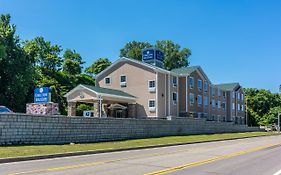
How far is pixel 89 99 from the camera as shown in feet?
156

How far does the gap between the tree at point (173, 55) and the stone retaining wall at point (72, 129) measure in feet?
167

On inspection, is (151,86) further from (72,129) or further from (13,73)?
(72,129)

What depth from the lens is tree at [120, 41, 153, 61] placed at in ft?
306

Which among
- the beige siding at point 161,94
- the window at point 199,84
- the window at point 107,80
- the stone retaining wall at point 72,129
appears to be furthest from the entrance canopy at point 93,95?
the window at point 199,84

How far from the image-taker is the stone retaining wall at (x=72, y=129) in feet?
74.1

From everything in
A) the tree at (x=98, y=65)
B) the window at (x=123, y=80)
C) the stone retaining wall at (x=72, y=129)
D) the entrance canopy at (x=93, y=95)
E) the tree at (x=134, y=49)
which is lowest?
the stone retaining wall at (x=72, y=129)

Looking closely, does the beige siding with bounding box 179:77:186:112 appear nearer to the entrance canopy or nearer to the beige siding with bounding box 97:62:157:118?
the beige siding with bounding box 97:62:157:118

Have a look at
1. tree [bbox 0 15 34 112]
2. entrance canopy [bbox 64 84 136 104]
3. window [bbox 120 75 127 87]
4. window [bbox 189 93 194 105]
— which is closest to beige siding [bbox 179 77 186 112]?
window [bbox 189 93 194 105]

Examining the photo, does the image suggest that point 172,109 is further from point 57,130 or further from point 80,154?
point 80,154

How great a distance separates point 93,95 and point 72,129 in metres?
19.7

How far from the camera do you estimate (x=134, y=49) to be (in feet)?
308

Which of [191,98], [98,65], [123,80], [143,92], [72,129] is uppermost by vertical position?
[98,65]

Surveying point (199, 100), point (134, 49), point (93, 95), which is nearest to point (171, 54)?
point (134, 49)

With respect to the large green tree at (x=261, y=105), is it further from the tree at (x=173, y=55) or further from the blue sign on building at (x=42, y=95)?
Answer: the blue sign on building at (x=42, y=95)
